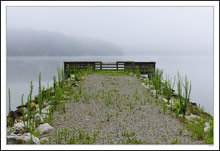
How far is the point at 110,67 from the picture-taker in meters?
15.8

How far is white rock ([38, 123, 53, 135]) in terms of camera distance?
478 cm

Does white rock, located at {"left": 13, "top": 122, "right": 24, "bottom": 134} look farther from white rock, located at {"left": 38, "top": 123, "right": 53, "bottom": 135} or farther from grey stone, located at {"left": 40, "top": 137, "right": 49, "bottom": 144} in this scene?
grey stone, located at {"left": 40, "top": 137, "right": 49, "bottom": 144}

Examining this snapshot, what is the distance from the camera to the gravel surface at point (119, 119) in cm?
463

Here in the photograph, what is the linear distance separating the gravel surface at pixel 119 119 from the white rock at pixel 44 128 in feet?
0.32

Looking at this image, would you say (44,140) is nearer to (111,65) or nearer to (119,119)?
(119,119)

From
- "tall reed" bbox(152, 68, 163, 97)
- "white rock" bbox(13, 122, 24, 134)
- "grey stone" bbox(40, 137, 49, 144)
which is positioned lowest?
"grey stone" bbox(40, 137, 49, 144)

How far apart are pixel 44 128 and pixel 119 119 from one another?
1901mm

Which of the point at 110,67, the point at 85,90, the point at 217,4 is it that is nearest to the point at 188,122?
the point at 217,4

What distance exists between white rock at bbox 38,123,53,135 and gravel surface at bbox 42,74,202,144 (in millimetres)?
99

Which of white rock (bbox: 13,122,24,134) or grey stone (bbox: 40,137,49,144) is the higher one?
white rock (bbox: 13,122,24,134)

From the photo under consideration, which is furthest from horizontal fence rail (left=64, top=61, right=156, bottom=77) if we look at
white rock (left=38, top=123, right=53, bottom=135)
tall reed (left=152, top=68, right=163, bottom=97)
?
white rock (left=38, top=123, right=53, bottom=135)

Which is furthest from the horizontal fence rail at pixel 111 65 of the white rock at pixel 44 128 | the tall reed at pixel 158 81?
the white rock at pixel 44 128

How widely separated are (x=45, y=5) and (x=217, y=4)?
3549 millimetres

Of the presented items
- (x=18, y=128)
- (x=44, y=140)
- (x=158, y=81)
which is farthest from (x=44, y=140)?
(x=158, y=81)
